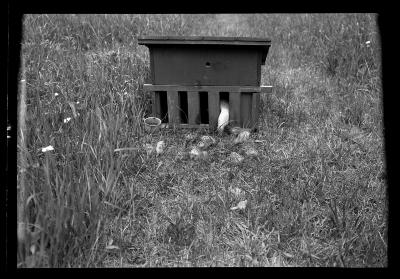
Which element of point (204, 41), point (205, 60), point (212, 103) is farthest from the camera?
point (212, 103)

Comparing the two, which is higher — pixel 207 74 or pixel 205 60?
pixel 205 60

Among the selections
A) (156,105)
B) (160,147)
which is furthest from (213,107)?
(160,147)

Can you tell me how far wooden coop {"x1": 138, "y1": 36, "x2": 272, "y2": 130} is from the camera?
3084mm

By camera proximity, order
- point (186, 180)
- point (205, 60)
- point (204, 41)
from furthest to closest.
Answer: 1. point (205, 60)
2. point (204, 41)
3. point (186, 180)

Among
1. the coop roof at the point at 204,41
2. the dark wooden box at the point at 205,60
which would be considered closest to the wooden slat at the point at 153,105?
the dark wooden box at the point at 205,60

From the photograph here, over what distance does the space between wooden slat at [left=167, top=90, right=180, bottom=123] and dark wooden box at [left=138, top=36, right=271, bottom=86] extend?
104mm

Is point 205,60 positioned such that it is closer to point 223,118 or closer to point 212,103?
point 212,103

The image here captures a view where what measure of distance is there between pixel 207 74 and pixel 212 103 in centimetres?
27

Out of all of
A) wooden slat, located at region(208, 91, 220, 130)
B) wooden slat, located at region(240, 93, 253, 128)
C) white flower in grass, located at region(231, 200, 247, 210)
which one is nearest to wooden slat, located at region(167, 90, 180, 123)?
wooden slat, located at region(208, 91, 220, 130)

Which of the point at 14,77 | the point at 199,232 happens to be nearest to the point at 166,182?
the point at 199,232

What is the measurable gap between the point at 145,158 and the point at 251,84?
50.2 inches

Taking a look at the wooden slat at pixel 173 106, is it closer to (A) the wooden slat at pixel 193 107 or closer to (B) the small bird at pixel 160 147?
(A) the wooden slat at pixel 193 107

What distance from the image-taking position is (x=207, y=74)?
324cm
